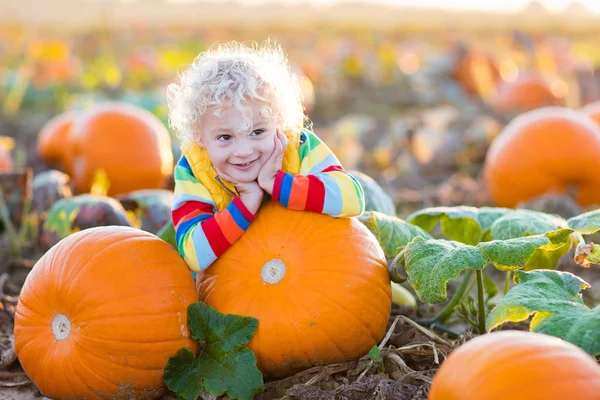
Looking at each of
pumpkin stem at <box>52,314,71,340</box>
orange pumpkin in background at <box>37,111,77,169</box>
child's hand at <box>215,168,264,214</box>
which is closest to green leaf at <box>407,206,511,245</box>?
child's hand at <box>215,168,264,214</box>

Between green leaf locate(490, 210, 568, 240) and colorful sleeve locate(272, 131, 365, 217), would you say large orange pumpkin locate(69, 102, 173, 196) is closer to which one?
colorful sleeve locate(272, 131, 365, 217)

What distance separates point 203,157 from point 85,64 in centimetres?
998

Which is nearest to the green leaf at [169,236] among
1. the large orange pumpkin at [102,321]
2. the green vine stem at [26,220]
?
the large orange pumpkin at [102,321]

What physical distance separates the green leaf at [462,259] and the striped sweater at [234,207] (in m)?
0.39

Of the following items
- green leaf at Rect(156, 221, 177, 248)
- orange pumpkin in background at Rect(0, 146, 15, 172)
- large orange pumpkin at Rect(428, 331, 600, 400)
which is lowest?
orange pumpkin in background at Rect(0, 146, 15, 172)

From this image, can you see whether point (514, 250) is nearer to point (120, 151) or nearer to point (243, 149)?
point (243, 149)

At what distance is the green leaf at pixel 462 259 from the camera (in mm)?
2553

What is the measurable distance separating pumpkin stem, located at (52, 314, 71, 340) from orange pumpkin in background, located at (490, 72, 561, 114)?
23.8ft

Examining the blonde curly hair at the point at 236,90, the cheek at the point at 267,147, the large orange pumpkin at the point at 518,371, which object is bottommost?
the large orange pumpkin at the point at 518,371

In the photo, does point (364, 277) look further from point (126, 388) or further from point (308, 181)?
point (126, 388)

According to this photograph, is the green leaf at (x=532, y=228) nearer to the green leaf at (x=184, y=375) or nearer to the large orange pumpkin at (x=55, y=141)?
the green leaf at (x=184, y=375)

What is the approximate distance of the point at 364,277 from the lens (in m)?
2.84

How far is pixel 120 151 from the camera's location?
5.58 meters

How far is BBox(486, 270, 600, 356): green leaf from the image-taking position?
2166mm
